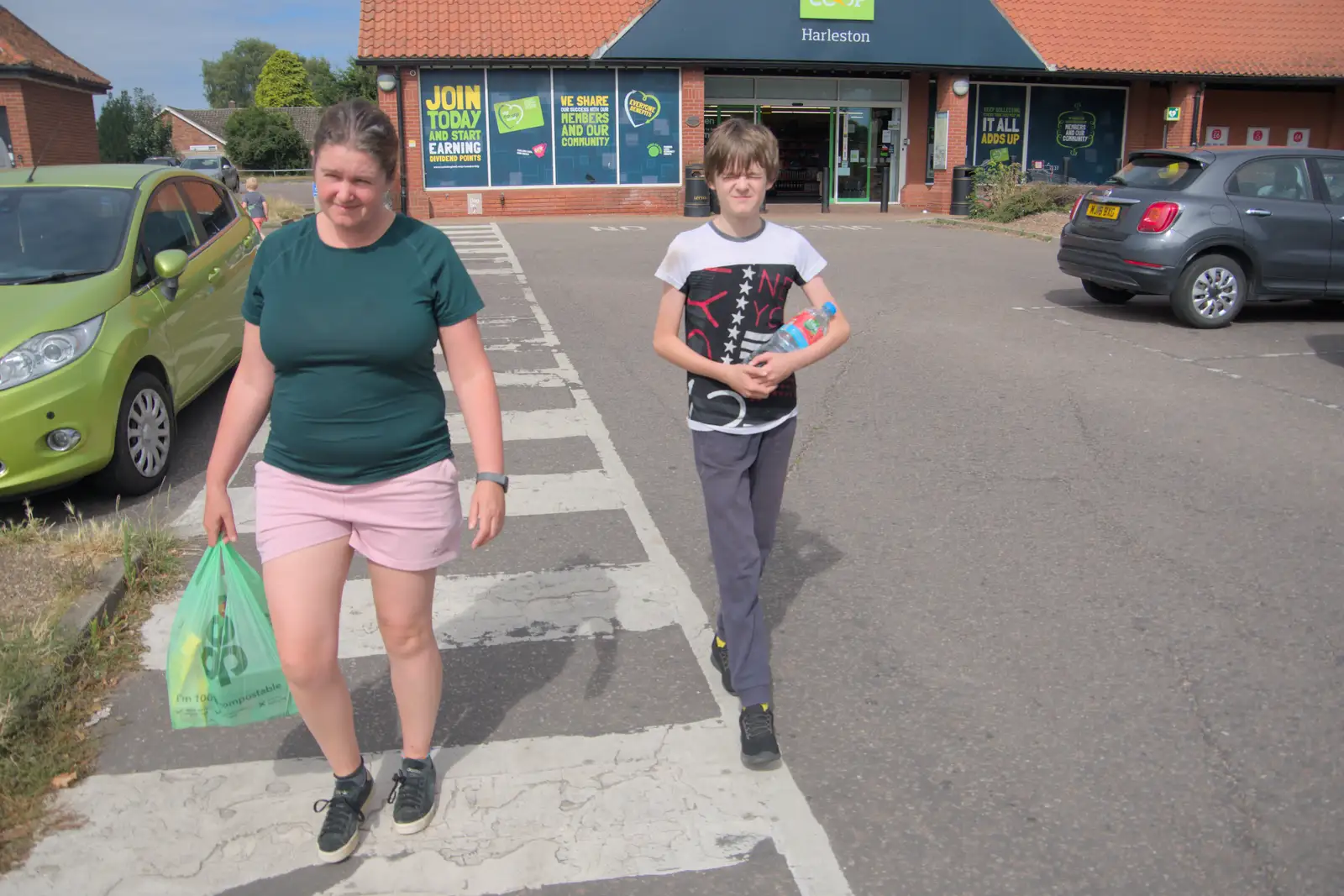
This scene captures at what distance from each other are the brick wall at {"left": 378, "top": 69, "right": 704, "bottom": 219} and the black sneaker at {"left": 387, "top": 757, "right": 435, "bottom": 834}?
936 inches

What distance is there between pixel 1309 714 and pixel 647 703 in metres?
2.14

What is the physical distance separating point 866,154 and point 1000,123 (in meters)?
3.54

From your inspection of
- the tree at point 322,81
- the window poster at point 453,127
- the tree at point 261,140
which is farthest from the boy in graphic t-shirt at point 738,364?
the tree at point 322,81

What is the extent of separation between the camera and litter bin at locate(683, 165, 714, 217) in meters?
26.2

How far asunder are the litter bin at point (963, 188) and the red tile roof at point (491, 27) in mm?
8033

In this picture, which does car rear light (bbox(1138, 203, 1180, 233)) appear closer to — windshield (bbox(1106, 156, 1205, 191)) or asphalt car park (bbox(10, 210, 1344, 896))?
windshield (bbox(1106, 156, 1205, 191))

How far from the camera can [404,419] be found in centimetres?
291

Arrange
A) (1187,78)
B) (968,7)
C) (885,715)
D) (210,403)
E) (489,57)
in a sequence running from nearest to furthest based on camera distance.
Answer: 1. (885,715)
2. (210,403)
3. (489,57)
4. (968,7)
5. (1187,78)

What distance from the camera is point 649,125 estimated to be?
26547 millimetres

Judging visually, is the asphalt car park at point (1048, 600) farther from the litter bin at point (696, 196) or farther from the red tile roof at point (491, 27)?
the red tile roof at point (491, 27)

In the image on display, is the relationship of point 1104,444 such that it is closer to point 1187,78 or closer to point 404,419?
point 404,419

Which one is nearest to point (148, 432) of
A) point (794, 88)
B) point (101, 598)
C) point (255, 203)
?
point (101, 598)

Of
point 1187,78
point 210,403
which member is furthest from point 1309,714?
point 1187,78

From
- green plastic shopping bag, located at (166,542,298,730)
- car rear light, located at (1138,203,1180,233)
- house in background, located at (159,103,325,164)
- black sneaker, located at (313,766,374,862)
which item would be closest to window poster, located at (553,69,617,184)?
car rear light, located at (1138,203,1180,233)
